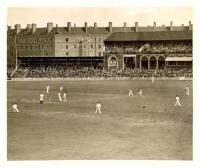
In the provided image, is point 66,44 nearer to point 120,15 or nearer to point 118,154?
point 120,15

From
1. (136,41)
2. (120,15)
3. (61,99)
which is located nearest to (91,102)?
(61,99)

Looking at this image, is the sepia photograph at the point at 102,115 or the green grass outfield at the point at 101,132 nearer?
the green grass outfield at the point at 101,132

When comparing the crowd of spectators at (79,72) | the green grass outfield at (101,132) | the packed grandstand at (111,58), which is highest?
the packed grandstand at (111,58)

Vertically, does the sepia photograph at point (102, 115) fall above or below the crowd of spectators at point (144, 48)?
below

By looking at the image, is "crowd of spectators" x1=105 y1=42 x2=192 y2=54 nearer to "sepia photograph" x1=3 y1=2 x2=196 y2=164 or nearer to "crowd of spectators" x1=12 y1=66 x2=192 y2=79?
"crowd of spectators" x1=12 y1=66 x2=192 y2=79

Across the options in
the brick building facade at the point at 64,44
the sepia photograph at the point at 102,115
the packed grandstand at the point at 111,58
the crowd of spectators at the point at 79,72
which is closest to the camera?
the sepia photograph at the point at 102,115

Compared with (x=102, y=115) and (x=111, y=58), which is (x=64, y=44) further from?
(x=102, y=115)

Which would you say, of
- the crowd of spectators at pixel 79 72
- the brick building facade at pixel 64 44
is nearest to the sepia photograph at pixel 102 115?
the crowd of spectators at pixel 79 72

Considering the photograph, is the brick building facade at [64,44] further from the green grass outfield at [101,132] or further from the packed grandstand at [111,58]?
the green grass outfield at [101,132]

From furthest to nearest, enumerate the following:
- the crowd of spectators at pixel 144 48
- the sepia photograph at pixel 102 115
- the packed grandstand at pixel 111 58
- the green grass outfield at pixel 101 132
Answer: the crowd of spectators at pixel 144 48 < the packed grandstand at pixel 111 58 < the sepia photograph at pixel 102 115 < the green grass outfield at pixel 101 132

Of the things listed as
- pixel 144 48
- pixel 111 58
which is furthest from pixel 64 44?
pixel 144 48
